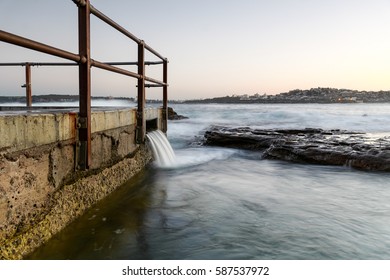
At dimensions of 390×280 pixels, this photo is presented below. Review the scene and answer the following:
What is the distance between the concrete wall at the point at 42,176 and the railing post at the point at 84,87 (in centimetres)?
9

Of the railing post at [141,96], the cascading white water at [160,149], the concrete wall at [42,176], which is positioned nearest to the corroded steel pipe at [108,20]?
the railing post at [141,96]

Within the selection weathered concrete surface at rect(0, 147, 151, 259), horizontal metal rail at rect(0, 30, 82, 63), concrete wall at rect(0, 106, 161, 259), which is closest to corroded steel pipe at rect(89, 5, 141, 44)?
horizontal metal rail at rect(0, 30, 82, 63)

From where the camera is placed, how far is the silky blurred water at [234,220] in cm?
297

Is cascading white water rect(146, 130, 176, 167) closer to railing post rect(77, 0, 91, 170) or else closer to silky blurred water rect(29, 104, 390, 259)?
silky blurred water rect(29, 104, 390, 259)

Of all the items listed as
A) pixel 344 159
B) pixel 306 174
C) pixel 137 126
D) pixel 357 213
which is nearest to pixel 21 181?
pixel 137 126

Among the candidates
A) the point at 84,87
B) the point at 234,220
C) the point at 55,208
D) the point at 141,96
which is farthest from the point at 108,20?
the point at 234,220

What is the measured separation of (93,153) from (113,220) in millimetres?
752

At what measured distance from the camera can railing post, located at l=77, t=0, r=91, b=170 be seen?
3.00 metres

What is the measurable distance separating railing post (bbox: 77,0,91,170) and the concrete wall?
0.09 metres

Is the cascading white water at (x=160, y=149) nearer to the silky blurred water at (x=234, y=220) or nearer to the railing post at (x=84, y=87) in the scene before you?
the silky blurred water at (x=234, y=220)

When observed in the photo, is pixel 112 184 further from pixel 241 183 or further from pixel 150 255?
pixel 241 183

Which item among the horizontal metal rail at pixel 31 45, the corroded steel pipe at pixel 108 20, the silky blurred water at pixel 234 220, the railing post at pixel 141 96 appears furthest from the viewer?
the railing post at pixel 141 96

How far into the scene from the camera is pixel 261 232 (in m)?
3.46
